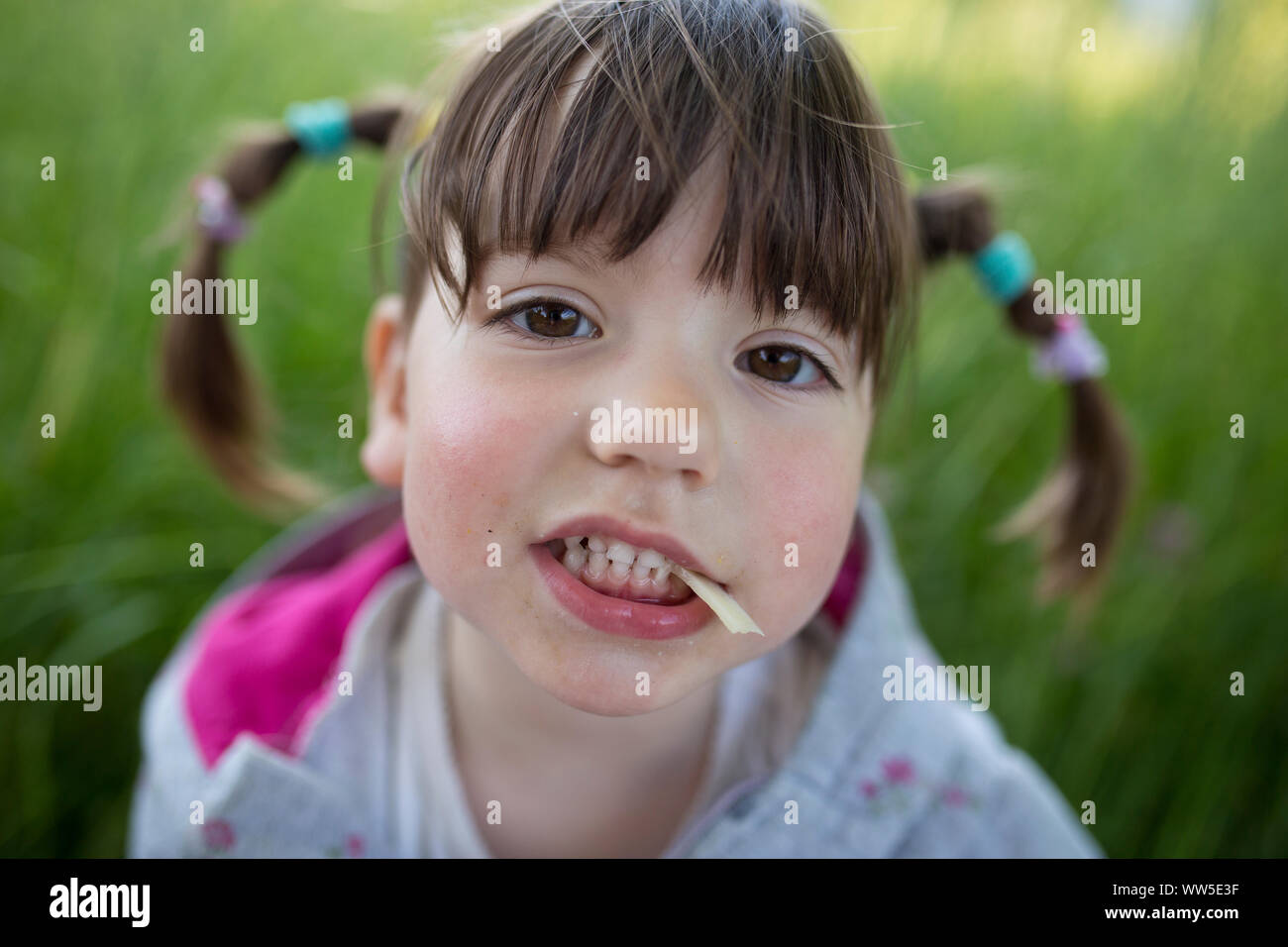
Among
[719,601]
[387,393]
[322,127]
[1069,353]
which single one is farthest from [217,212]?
[1069,353]

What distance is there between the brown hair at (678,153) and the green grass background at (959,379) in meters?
0.74

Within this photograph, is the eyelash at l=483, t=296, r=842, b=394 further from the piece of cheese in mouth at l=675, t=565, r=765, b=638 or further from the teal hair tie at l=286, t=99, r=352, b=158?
the teal hair tie at l=286, t=99, r=352, b=158

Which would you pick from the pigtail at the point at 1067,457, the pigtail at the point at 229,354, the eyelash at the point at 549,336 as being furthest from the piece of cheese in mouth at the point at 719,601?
the pigtail at the point at 229,354

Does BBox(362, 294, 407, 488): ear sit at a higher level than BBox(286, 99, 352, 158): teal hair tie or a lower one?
lower

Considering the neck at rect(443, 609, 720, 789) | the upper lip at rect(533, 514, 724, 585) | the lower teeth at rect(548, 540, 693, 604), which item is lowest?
the neck at rect(443, 609, 720, 789)

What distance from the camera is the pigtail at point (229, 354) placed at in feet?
3.50

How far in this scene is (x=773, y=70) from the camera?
688mm

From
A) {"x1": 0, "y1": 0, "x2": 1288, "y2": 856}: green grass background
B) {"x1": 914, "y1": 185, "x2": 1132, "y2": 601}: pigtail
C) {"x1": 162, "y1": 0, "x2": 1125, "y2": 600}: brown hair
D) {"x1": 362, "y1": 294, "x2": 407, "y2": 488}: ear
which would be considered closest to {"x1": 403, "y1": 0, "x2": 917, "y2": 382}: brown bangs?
{"x1": 162, "y1": 0, "x2": 1125, "y2": 600}: brown hair

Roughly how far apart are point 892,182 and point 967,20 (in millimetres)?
1108

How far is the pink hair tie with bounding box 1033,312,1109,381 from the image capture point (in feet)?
3.37

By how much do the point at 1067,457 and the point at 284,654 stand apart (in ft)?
2.78

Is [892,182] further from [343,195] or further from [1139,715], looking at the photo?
[343,195]

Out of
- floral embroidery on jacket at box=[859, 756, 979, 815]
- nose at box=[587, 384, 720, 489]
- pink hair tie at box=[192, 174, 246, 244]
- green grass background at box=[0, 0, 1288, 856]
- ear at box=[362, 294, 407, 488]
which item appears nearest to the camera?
nose at box=[587, 384, 720, 489]
